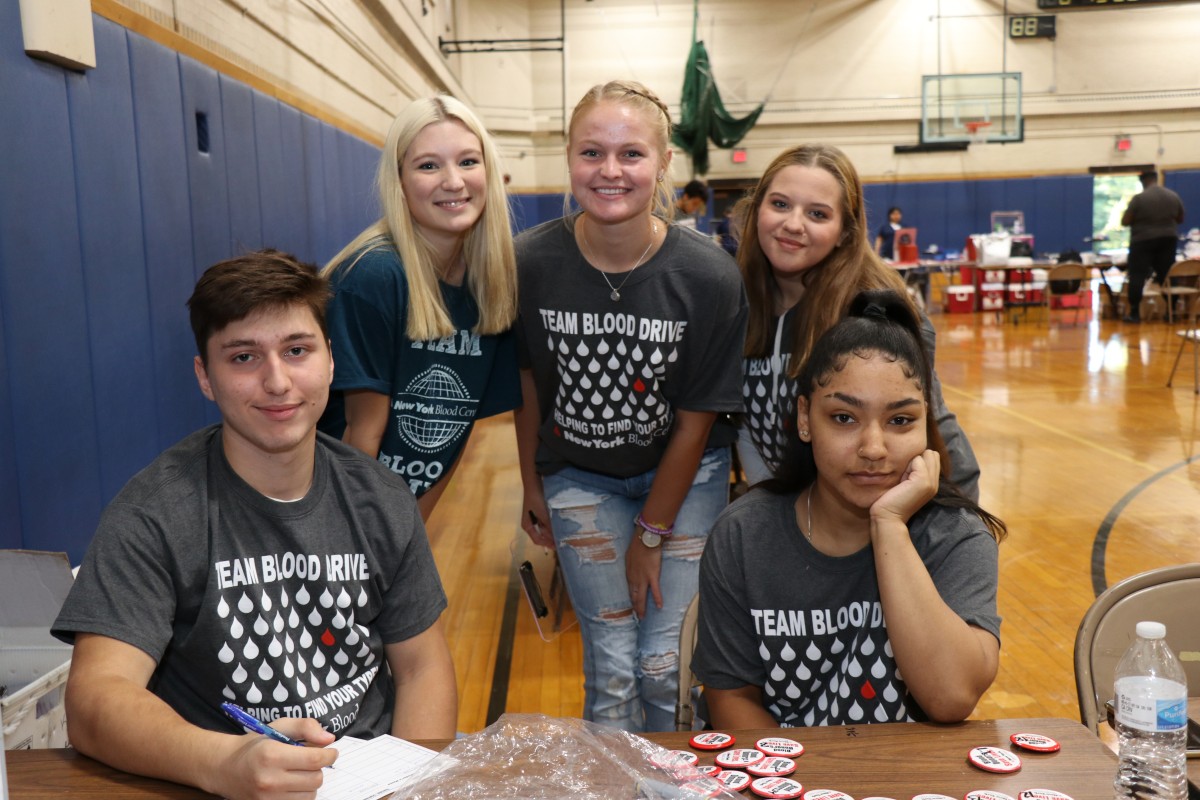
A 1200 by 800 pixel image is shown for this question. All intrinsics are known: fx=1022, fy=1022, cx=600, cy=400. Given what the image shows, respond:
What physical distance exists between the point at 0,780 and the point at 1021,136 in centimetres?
1771

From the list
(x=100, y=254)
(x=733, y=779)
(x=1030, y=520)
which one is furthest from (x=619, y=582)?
(x=1030, y=520)

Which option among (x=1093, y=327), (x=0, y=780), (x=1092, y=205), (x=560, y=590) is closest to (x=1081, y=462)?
(x=560, y=590)

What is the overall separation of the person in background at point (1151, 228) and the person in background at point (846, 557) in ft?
41.6

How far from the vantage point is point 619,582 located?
2334 millimetres

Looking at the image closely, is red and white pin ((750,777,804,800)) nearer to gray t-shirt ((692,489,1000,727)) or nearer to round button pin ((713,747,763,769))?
round button pin ((713,747,763,769))

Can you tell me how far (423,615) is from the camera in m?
1.65

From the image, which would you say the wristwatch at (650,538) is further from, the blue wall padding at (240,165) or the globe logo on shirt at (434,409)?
the blue wall padding at (240,165)

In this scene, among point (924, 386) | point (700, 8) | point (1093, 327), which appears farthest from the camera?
point (700, 8)

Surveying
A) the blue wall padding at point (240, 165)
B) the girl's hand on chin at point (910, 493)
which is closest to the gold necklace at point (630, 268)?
the girl's hand on chin at point (910, 493)

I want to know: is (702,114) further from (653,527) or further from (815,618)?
(815,618)

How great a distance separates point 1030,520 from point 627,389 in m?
3.78

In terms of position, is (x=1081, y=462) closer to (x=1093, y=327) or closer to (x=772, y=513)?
(x=772, y=513)

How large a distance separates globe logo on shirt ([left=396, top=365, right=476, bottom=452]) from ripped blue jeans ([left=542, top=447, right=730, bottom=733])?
28 cm

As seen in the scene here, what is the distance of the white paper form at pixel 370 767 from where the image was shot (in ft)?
4.01
